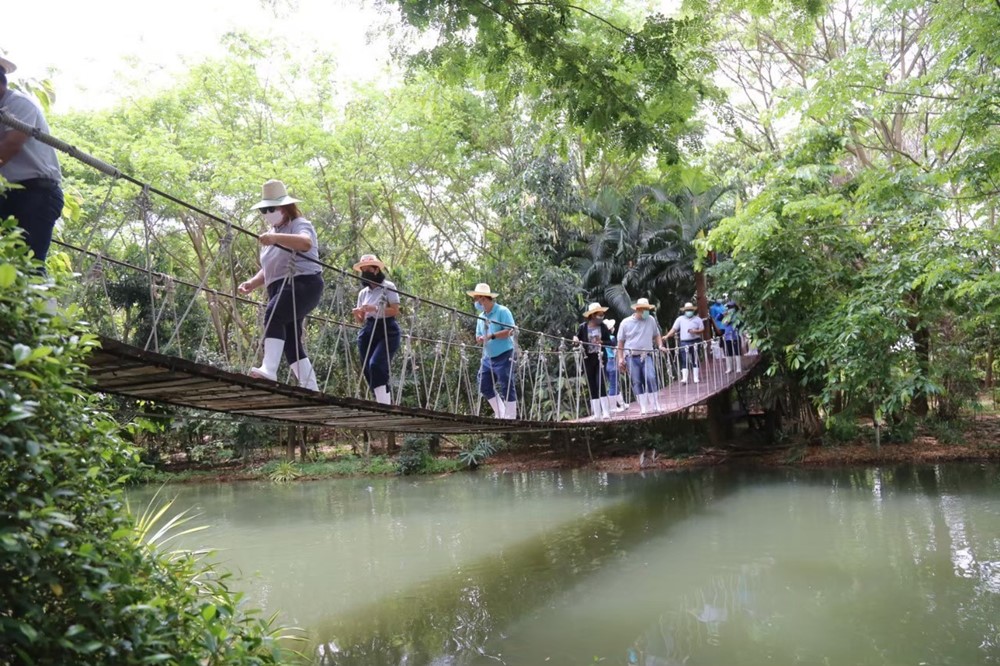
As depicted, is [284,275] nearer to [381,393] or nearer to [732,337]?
[381,393]

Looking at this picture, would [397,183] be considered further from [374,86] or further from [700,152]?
[700,152]

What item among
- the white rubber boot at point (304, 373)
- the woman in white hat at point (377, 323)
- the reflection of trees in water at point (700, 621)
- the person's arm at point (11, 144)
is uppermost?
the person's arm at point (11, 144)

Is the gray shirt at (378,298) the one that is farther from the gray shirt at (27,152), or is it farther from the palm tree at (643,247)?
the palm tree at (643,247)

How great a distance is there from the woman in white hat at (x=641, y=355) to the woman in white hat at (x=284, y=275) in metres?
3.10

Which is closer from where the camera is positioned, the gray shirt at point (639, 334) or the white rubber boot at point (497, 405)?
the white rubber boot at point (497, 405)

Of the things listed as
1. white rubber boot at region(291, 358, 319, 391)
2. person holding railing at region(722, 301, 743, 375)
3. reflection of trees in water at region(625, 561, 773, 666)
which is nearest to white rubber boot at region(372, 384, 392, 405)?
white rubber boot at region(291, 358, 319, 391)

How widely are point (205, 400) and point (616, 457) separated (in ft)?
22.7

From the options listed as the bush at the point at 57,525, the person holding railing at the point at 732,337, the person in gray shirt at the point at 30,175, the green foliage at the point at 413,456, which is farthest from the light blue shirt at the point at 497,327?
the green foliage at the point at 413,456

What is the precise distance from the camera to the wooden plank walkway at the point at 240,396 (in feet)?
6.20

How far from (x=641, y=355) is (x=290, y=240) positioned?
3522 mm

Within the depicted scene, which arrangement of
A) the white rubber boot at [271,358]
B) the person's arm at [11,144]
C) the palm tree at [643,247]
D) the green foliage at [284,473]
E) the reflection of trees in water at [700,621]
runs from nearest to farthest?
the person's arm at [11,144] → the white rubber boot at [271,358] → the reflection of trees in water at [700,621] → the palm tree at [643,247] → the green foliage at [284,473]

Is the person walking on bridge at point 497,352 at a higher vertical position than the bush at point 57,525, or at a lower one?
higher

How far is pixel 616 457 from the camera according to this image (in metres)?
8.77

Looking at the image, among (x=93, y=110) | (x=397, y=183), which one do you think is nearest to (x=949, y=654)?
(x=397, y=183)
